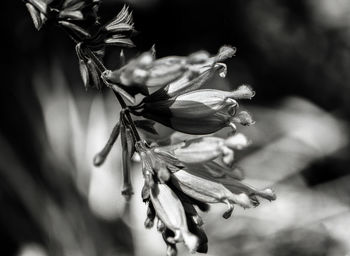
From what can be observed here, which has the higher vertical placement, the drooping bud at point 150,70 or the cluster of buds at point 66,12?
the cluster of buds at point 66,12

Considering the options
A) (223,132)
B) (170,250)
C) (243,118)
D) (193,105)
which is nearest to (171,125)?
(193,105)

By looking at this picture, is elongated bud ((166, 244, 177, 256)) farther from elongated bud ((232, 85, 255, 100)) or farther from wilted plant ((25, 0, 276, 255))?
elongated bud ((232, 85, 255, 100))

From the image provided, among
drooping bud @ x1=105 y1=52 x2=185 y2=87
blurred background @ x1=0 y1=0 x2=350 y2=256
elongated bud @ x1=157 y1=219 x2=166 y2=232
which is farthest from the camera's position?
blurred background @ x1=0 y1=0 x2=350 y2=256

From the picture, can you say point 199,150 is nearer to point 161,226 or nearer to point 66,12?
point 161,226

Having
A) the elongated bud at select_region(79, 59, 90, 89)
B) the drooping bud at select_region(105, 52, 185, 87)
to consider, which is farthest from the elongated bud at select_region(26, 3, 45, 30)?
the drooping bud at select_region(105, 52, 185, 87)

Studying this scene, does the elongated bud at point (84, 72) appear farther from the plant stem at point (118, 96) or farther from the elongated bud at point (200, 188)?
the elongated bud at point (200, 188)

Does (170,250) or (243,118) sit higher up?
(243,118)

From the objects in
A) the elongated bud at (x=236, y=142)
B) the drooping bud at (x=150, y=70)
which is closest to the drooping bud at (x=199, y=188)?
the elongated bud at (x=236, y=142)

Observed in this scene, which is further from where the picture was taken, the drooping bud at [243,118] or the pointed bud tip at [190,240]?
the drooping bud at [243,118]

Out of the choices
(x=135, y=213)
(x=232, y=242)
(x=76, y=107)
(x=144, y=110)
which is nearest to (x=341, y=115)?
(x=232, y=242)
